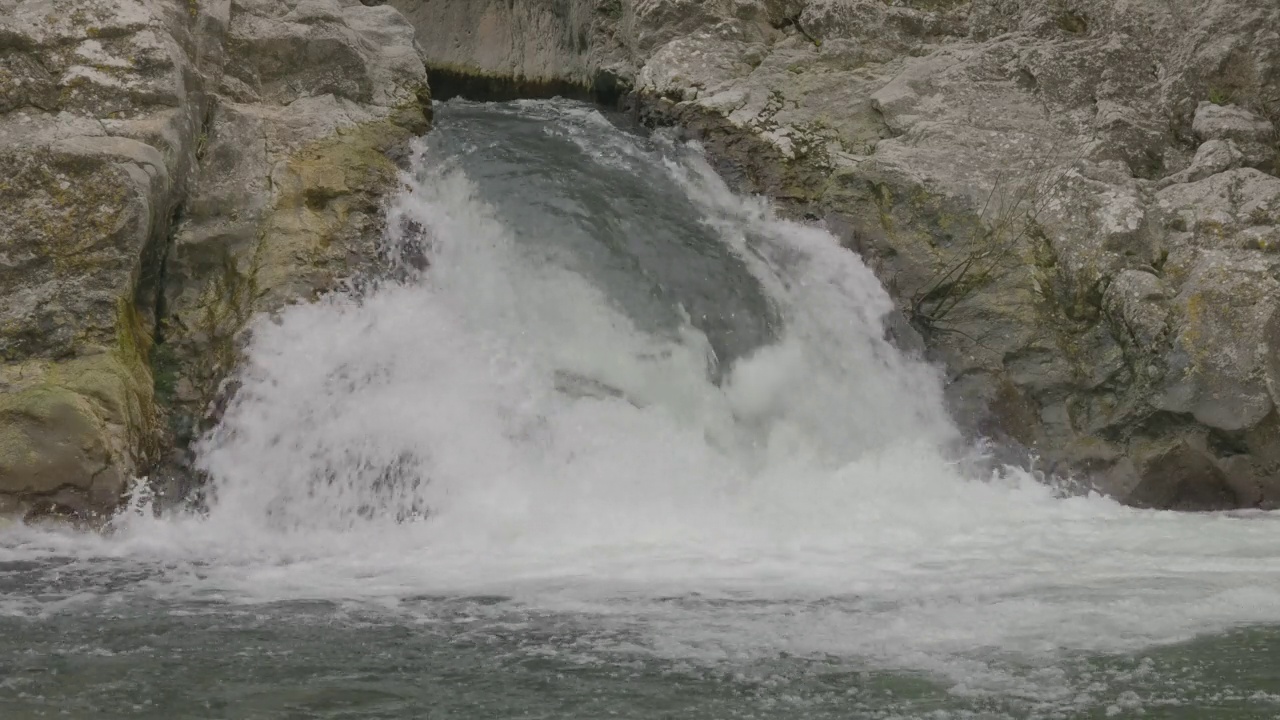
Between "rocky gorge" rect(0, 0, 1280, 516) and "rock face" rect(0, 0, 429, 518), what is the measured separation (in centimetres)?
2

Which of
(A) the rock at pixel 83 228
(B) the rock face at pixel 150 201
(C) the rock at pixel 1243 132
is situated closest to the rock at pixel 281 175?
(B) the rock face at pixel 150 201

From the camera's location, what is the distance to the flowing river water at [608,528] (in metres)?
4.07

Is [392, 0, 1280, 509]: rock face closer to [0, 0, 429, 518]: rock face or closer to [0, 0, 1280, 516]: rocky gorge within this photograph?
[0, 0, 1280, 516]: rocky gorge

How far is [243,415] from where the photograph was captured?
23.9 feet

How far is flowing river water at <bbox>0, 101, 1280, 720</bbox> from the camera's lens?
4070 millimetres

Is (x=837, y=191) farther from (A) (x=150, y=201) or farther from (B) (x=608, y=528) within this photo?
(A) (x=150, y=201)

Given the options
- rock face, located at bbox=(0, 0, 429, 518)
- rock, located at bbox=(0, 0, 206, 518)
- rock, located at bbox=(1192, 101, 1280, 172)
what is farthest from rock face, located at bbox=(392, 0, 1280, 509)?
rock, located at bbox=(0, 0, 206, 518)

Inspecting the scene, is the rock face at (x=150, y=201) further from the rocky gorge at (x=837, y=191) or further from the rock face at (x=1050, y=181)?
the rock face at (x=1050, y=181)

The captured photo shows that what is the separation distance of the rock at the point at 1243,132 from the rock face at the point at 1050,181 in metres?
0.02

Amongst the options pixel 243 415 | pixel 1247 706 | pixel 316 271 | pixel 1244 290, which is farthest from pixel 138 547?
pixel 1244 290

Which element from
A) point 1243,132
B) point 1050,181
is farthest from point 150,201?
point 1243,132

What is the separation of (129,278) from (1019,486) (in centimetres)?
571

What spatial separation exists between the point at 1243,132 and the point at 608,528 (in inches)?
236

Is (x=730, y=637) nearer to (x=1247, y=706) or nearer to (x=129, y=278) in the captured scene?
(x=1247, y=706)
